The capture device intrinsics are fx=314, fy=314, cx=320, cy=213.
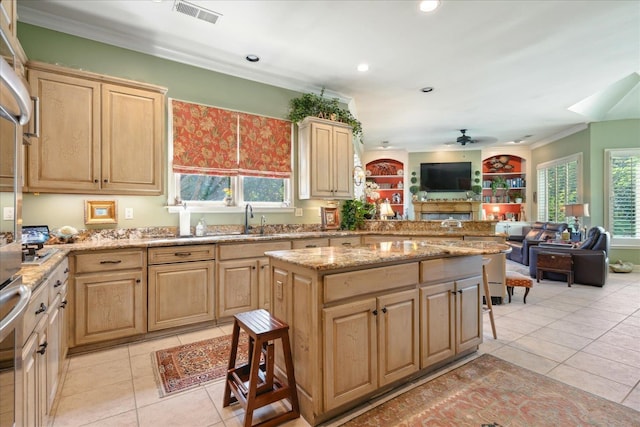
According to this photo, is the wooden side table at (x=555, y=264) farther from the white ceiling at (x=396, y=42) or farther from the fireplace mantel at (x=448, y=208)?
the fireplace mantel at (x=448, y=208)

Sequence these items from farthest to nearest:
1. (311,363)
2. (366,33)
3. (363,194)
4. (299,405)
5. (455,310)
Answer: (363,194)
(366,33)
(455,310)
(299,405)
(311,363)

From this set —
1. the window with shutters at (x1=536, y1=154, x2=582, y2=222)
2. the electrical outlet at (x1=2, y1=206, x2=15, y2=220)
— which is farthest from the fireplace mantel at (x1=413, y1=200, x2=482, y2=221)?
the electrical outlet at (x1=2, y1=206, x2=15, y2=220)

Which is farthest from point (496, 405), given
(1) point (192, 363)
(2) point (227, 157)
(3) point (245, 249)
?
(2) point (227, 157)

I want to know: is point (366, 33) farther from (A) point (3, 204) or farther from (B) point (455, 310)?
(A) point (3, 204)

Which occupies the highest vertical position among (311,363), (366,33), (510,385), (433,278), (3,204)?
(366,33)

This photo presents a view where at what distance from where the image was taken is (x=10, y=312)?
1006 millimetres

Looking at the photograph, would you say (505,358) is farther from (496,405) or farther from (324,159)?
(324,159)

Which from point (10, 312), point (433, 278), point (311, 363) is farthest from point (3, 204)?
point (433, 278)

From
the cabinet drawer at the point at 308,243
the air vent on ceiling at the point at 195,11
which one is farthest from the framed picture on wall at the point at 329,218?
the air vent on ceiling at the point at 195,11

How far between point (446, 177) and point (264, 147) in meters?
6.77

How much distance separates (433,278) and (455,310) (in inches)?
15.2

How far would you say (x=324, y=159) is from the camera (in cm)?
448

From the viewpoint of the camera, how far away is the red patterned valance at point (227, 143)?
3.63 meters

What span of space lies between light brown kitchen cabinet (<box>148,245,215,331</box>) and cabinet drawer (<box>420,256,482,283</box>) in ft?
6.88
